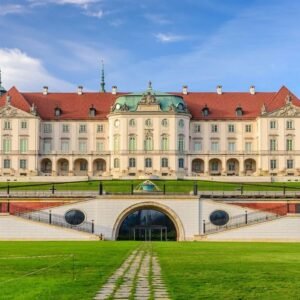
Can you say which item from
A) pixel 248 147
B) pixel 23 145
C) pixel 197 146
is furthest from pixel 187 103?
pixel 23 145

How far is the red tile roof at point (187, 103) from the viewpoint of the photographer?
10688 cm

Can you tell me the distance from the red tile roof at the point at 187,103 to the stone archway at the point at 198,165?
650 centimetres

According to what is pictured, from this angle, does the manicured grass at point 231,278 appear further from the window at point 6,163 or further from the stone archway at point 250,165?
the window at point 6,163

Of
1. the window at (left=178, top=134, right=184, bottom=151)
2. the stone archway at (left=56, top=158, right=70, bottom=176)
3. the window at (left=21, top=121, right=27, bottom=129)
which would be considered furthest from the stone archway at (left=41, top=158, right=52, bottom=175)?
the window at (left=178, top=134, right=184, bottom=151)

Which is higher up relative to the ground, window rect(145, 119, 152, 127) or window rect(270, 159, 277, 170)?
window rect(145, 119, 152, 127)

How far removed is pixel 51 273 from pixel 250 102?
299 feet

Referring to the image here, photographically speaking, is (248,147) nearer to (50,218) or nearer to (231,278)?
(50,218)

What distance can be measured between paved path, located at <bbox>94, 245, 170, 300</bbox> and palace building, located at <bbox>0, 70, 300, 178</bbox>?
7693 cm

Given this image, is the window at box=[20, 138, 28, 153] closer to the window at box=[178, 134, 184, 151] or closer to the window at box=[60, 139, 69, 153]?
the window at box=[60, 139, 69, 153]

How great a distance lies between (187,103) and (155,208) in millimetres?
49313

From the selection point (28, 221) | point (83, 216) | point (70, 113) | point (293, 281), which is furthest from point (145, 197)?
point (70, 113)

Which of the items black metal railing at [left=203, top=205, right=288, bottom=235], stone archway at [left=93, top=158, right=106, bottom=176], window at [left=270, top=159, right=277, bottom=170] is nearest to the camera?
black metal railing at [left=203, top=205, right=288, bottom=235]

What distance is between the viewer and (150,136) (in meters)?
103

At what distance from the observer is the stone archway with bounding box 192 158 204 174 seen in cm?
10481
